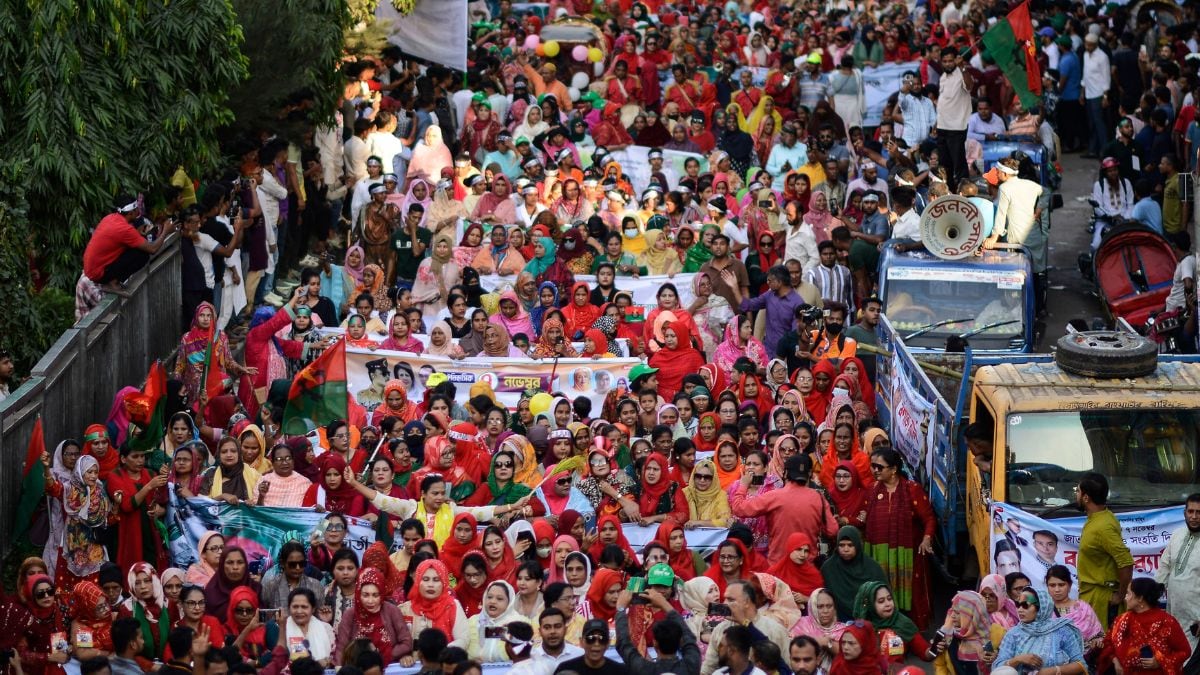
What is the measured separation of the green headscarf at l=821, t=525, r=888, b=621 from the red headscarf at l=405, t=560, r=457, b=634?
108 inches

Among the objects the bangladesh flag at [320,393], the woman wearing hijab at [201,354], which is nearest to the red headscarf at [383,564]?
the bangladesh flag at [320,393]

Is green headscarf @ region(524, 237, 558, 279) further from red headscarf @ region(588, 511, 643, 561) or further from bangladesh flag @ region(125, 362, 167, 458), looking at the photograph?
red headscarf @ region(588, 511, 643, 561)

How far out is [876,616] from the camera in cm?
1498

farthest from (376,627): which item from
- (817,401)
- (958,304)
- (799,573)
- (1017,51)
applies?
(1017,51)

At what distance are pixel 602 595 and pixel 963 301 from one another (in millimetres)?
6602

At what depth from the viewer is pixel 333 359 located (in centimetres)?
1841

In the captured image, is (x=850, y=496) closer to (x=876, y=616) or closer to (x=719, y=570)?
(x=719, y=570)

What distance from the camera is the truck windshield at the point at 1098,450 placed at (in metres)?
15.7

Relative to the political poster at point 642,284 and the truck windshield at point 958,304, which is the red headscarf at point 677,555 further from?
the political poster at point 642,284

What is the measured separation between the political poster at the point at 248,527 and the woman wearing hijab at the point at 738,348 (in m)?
5.53

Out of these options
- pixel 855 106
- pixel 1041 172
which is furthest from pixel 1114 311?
pixel 855 106

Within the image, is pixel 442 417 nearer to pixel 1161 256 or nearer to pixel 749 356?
pixel 749 356

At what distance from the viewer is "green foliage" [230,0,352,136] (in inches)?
950

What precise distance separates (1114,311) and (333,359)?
31.7ft
